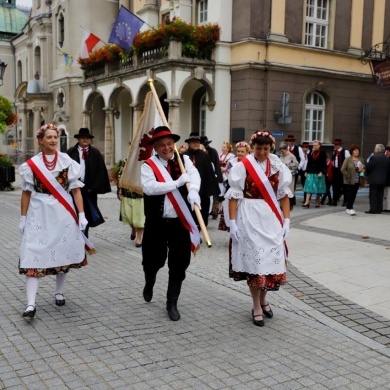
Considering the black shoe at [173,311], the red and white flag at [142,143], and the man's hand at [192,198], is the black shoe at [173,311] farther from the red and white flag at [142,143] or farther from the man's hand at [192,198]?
the red and white flag at [142,143]

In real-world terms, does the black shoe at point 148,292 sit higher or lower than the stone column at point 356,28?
lower

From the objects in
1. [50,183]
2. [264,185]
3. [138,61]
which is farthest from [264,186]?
[138,61]

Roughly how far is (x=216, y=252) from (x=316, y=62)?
1381 cm

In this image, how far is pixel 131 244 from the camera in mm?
8984

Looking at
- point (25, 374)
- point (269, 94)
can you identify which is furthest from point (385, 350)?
point (269, 94)

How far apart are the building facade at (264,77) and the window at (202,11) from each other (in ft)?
0.13

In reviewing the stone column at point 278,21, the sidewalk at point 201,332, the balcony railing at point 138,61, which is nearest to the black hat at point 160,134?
the sidewalk at point 201,332

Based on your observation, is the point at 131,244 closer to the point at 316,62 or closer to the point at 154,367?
the point at 154,367

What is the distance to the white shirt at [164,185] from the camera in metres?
4.80

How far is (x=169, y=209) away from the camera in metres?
4.94

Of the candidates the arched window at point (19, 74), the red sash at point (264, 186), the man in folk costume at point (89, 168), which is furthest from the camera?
the arched window at point (19, 74)

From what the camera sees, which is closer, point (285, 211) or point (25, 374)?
point (25, 374)

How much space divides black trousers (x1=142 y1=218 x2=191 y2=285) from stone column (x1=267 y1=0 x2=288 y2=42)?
14906 millimetres

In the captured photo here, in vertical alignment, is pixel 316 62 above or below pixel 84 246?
above
